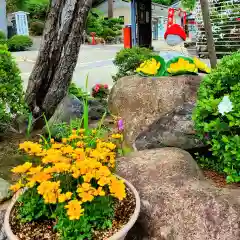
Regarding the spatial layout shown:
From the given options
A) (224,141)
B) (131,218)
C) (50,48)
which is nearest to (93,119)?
(50,48)

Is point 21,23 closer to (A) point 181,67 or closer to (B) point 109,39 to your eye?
(B) point 109,39

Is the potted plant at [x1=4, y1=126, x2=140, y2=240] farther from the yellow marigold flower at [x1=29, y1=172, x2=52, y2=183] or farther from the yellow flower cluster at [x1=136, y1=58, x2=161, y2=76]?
Result: the yellow flower cluster at [x1=136, y1=58, x2=161, y2=76]

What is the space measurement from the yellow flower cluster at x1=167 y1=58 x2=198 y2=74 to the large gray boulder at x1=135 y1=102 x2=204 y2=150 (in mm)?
413

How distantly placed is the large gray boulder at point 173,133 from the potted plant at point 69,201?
0.97 meters

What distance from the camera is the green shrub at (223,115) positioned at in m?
2.36

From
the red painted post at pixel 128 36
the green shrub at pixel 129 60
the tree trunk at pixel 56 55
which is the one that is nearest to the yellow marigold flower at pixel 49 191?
the tree trunk at pixel 56 55

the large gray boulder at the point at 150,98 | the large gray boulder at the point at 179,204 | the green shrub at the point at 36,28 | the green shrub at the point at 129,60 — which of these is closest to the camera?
the large gray boulder at the point at 179,204

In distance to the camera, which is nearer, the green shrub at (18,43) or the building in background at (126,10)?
the green shrub at (18,43)

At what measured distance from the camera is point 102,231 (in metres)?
1.80

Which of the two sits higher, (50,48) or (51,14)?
(51,14)

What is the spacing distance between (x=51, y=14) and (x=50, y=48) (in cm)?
37

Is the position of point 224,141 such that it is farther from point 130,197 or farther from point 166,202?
point 130,197

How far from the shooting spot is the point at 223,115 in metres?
2.43

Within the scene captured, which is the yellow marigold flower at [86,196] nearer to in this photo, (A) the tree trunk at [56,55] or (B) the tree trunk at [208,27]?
(A) the tree trunk at [56,55]
